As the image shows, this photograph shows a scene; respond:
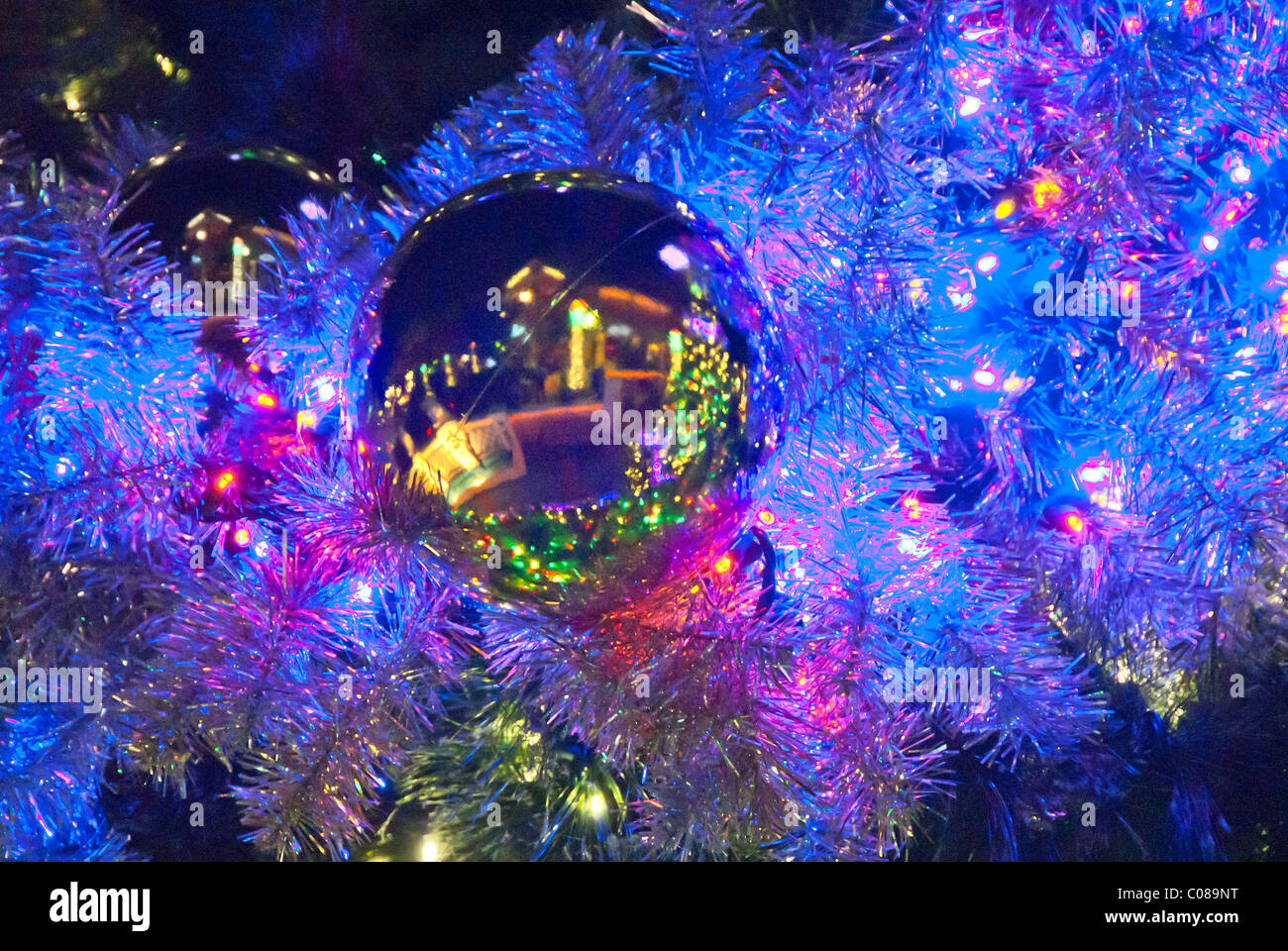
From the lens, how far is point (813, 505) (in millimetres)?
943

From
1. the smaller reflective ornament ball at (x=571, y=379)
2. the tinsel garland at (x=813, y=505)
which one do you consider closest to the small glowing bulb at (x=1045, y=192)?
the tinsel garland at (x=813, y=505)

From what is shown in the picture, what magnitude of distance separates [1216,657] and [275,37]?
1.20 metres

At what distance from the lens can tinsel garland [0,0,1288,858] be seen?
84 cm

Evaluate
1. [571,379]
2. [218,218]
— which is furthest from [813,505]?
[218,218]

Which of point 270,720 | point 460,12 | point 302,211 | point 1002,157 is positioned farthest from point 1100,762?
point 460,12

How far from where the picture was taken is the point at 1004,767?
998 millimetres

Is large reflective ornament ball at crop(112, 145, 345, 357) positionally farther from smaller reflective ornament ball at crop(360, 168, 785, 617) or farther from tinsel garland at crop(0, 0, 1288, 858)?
smaller reflective ornament ball at crop(360, 168, 785, 617)

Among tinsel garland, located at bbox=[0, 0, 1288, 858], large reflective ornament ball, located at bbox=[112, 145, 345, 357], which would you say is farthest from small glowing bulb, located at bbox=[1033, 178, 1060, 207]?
large reflective ornament ball, located at bbox=[112, 145, 345, 357]

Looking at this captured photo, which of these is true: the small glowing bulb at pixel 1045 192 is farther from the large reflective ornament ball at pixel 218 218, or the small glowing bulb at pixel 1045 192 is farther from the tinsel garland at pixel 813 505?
the large reflective ornament ball at pixel 218 218

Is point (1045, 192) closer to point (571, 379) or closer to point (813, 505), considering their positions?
point (813, 505)

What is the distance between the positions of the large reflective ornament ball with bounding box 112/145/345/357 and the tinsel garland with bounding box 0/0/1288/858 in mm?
28

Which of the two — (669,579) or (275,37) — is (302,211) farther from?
(669,579)

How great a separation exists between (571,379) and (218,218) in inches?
17.9

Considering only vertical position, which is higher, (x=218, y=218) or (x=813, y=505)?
(x=218, y=218)
